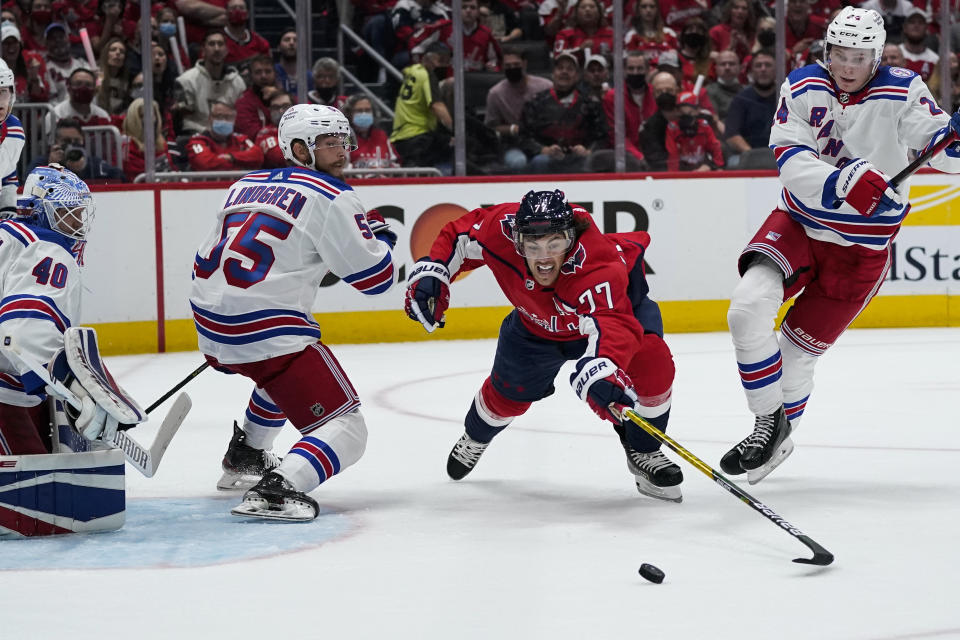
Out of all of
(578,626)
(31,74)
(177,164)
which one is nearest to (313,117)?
(578,626)

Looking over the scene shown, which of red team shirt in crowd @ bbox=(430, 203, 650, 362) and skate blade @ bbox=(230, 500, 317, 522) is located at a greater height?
red team shirt in crowd @ bbox=(430, 203, 650, 362)

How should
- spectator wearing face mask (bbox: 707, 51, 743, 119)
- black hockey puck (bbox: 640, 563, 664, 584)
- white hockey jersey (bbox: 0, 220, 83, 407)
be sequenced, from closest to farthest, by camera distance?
black hockey puck (bbox: 640, 563, 664, 584), white hockey jersey (bbox: 0, 220, 83, 407), spectator wearing face mask (bbox: 707, 51, 743, 119)

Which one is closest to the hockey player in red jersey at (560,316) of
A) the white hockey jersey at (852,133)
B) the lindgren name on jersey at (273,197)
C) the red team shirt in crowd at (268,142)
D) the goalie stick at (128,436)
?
the lindgren name on jersey at (273,197)

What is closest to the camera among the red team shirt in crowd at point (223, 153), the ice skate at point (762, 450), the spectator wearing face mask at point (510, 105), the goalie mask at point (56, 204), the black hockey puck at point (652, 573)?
the black hockey puck at point (652, 573)

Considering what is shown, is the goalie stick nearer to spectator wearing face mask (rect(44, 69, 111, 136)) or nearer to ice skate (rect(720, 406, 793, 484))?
ice skate (rect(720, 406, 793, 484))

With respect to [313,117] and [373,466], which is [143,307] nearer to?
[373,466]

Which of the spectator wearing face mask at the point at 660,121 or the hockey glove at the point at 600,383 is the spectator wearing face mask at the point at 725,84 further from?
the hockey glove at the point at 600,383

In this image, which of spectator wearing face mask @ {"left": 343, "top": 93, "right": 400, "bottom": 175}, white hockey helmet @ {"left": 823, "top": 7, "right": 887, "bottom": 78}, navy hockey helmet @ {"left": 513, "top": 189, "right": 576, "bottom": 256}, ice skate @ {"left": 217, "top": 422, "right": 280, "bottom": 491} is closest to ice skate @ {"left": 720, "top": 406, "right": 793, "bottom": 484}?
navy hockey helmet @ {"left": 513, "top": 189, "right": 576, "bottom": 256}

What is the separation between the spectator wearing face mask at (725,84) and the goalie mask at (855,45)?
161 inches

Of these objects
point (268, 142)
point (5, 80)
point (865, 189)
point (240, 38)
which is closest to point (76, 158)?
point (268, 142)

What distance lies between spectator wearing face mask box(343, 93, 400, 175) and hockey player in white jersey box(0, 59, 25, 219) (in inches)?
105

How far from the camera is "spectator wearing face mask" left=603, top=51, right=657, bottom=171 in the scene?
7750 millimetres

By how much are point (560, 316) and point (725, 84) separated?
4.71 meters

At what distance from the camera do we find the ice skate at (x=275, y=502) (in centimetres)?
338
